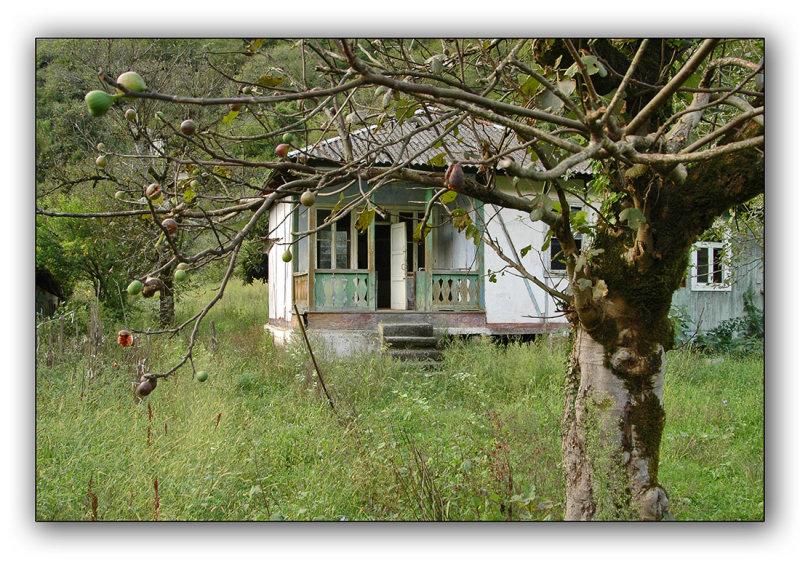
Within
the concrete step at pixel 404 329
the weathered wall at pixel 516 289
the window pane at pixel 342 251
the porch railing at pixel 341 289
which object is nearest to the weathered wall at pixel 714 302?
the weathered wall at pixel 516 289

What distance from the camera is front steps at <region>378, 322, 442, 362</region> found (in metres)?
7.58

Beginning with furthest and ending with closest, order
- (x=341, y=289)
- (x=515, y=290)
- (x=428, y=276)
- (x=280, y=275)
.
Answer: (x=280, y=275), (x=515, y=290), (x=428, y=276), (x=341, y=289)

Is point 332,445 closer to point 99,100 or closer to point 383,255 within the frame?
point 99,100

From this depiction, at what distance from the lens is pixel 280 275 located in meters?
10.6

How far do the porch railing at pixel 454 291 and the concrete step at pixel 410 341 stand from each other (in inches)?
32.7

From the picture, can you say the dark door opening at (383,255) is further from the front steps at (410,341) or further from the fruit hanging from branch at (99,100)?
the fruit hanging from branch at (99,100)

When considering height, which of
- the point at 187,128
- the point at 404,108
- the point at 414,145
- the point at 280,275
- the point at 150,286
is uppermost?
the point at 414,145

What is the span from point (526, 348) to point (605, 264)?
5386mm

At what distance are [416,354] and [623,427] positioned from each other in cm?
552

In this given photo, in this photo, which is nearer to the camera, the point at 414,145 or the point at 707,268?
the point at 414,145

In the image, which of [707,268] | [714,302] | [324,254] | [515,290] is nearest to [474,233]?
[515,290]

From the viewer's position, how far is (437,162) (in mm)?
2398
